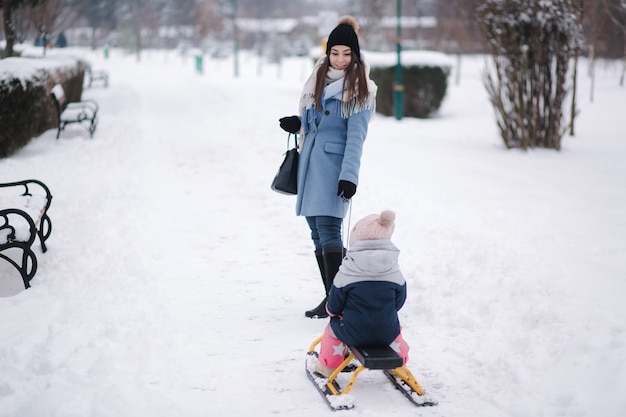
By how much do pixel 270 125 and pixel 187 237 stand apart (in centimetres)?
792

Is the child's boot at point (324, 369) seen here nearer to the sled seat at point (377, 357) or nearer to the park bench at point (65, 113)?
the sled seat at point (377, 357)

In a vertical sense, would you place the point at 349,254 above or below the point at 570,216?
above

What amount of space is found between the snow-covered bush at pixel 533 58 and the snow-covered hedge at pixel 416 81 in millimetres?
6027

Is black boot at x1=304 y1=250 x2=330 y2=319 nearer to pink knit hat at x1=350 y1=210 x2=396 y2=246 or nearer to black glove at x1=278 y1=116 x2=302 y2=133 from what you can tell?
black glove at x1=278 y1=116 x2=302 y2=133

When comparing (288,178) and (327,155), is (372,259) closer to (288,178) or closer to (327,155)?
(327,155)

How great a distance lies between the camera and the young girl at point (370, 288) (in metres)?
3.31

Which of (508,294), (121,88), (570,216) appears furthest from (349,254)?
(121,88)

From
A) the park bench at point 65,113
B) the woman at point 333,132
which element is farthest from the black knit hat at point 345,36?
the park bench at point 65,113

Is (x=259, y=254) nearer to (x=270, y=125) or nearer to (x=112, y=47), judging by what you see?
(x=270, y=125)

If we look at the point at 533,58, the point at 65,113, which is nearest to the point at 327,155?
the point at 533,58

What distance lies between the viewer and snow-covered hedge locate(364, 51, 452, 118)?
57.0 feet

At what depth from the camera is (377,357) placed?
3.27 meters

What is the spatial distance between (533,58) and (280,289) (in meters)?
7.82

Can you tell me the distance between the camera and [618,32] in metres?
21.4
